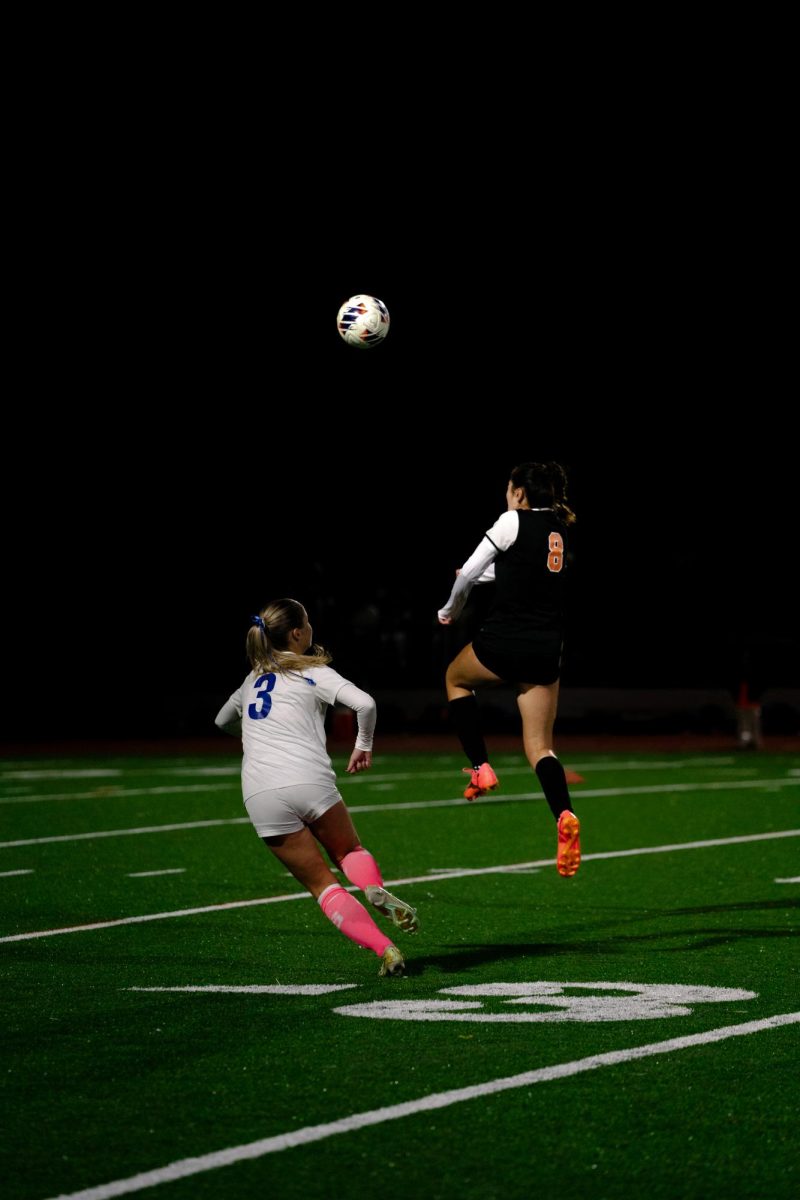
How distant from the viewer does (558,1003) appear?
25.5 feet

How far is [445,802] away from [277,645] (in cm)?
1210

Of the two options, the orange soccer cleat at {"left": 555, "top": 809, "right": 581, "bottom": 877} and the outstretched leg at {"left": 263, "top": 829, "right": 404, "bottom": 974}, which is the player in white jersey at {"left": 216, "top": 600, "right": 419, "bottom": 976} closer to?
the outstretched leg at {"left": 263, "top": 829, "right": 404, "bottom": 974}

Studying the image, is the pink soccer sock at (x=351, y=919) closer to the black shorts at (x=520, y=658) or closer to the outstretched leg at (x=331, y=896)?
the outstretched leg at (x=331, y=896)

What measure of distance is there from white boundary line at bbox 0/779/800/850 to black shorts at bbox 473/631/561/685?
288 inches

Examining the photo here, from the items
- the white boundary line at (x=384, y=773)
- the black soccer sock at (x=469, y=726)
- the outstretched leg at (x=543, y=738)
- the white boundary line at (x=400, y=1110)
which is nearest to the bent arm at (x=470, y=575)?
the outstretched leg at (x=543, y=738)

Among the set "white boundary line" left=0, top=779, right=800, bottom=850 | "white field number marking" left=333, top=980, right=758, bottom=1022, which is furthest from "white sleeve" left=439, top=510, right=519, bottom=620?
"white boundary line" left=0, top=779, right=800, bottom=850

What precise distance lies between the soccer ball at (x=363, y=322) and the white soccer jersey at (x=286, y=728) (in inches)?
215

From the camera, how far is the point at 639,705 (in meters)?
37.7

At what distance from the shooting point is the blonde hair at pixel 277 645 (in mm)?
8320

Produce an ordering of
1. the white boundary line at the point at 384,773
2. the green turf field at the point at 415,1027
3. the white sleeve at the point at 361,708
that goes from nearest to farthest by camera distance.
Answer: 1. the green turf field at the point at 415,1027
2. the white sleeve at the point at 361,708
3. the white boundary line at the point at 384,773

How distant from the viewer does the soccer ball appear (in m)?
13.4

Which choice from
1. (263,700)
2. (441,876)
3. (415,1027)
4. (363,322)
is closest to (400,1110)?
(415,1027)

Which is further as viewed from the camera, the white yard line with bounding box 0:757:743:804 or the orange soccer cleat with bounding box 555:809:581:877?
the white yard line with bounding box 0:757:743:804

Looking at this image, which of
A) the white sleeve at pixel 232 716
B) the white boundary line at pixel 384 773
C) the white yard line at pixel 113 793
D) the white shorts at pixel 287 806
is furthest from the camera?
the white boundary line at pixel 384 773
